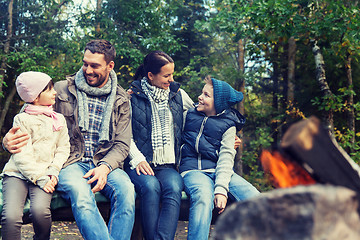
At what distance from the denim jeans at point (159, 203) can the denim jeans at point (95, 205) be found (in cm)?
11

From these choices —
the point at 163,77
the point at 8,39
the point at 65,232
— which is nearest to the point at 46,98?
the point at 163,77

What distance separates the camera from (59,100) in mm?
3340

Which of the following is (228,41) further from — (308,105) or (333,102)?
(333,102)

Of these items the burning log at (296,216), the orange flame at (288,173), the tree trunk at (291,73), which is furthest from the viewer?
the tree trunk at (291,73)

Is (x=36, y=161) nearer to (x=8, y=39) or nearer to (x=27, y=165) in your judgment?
(x=27, y=165)

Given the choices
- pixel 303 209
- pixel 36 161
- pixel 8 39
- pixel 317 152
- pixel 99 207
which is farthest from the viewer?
pixel 8 39

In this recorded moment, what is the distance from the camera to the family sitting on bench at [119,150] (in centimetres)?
286

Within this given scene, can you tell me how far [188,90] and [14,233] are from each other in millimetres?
7826

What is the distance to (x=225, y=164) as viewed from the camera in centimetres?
341

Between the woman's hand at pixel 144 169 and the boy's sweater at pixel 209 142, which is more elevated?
the boy's sweater at pixel 209 142

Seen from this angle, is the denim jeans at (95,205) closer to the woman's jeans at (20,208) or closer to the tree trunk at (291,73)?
the woman's jeans at (20,208)

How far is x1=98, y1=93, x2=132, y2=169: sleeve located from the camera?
127 inches

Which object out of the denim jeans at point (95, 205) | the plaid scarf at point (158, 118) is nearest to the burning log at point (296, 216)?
the denim jeans at point (95, 205)

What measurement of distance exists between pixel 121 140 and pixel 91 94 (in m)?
0.50
